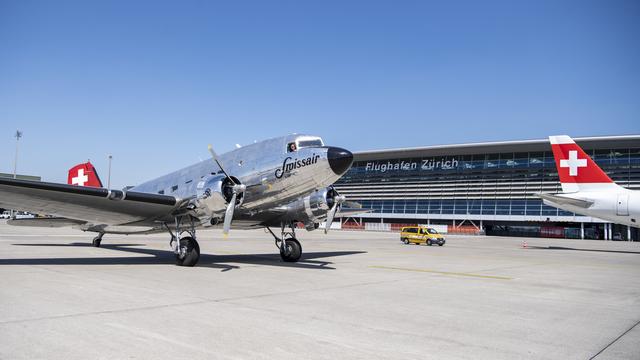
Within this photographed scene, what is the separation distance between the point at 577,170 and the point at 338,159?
2983 centimetres

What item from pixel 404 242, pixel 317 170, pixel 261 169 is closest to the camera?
pixel 317 170

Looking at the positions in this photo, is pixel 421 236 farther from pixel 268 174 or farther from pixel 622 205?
pixel 268 174

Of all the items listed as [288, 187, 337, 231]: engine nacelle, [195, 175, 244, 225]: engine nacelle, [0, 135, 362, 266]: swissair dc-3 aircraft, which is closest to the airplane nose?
[0, 135, 362, 266]: swissair dc-3 aircraft

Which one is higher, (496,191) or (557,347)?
(496,191)

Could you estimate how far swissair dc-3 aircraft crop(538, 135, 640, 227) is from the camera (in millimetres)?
34656

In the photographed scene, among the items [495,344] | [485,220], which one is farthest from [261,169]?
[485,220]

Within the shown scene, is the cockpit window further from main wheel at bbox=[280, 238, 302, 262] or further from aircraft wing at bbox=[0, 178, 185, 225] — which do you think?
main wheel at bbox=[280, 238, 302, 262]

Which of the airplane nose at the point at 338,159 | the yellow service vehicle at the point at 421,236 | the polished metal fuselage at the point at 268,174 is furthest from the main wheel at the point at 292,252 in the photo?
the yellow service vehicle at the point at 421,236

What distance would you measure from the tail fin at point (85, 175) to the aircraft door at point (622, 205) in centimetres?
3564

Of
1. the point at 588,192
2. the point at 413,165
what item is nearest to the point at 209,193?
the point at 588,192

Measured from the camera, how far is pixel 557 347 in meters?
6.81

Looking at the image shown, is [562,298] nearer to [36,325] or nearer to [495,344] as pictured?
[495,344]

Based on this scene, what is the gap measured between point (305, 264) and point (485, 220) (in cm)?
7823

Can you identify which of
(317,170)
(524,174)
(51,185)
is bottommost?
(51,185)
